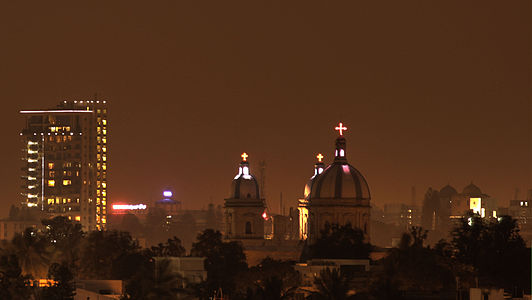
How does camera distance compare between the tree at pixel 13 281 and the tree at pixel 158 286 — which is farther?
the tree at pixel 13 281

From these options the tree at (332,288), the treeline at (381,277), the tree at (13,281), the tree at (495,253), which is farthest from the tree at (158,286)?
the tree at (13,281)

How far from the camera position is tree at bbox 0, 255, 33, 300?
572 feet

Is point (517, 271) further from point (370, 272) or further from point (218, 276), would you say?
point (218, 276)

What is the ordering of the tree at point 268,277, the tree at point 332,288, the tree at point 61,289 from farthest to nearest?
the tree at point 268,277 → the tree at point 61,289 → the tree at point 332,288

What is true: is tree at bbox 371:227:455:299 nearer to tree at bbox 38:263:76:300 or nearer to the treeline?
the treeline

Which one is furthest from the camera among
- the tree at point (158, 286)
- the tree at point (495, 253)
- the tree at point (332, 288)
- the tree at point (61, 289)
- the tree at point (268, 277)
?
the tree at point (268, 277)

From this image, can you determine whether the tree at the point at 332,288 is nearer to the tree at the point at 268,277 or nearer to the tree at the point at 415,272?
the tree at the point at 415,272

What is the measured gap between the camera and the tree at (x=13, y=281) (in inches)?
6865

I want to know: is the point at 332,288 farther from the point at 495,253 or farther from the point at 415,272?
the point at 495,253

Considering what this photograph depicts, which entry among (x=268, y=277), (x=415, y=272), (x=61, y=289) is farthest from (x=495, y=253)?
(x=61, y=289)

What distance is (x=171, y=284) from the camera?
148250 millimetres

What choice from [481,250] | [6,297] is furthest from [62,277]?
[481,250]

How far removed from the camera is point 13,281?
17962 centimetres

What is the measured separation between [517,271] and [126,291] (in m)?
29.8
